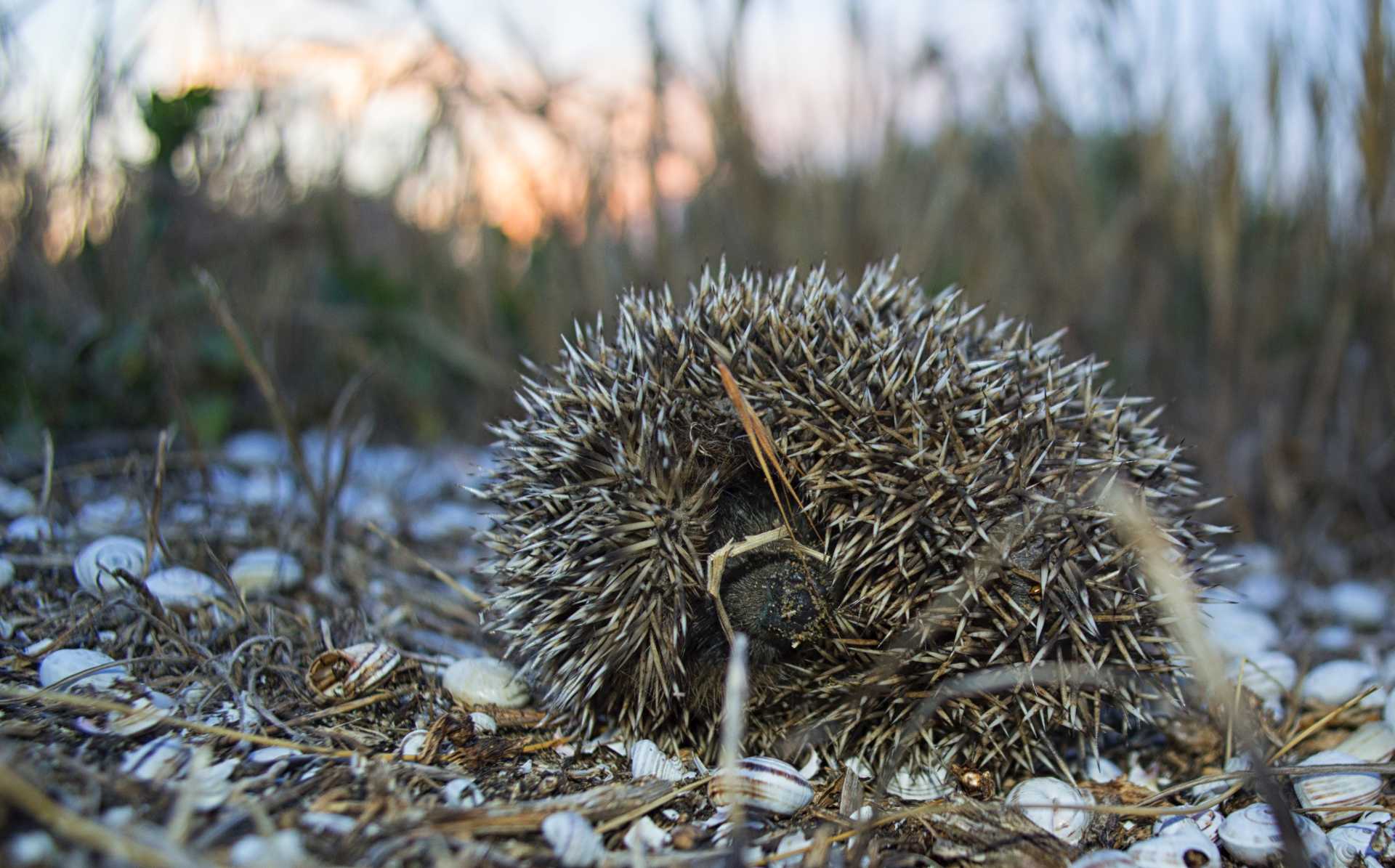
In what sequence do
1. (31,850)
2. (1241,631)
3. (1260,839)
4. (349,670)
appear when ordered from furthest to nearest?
1. (1241,631)
2. (349,670)
3. (1260,839)
4. (31,850)

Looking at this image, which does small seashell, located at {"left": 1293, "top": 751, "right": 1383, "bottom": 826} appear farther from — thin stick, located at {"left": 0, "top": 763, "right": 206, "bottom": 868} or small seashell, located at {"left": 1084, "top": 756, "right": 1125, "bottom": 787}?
thin stick, located at {"left": 0, "top": 763, "right": 206, "bottom": 868}

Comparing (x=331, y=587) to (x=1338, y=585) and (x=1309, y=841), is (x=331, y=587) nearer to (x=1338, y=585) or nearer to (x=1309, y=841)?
(x=1309, y=841)

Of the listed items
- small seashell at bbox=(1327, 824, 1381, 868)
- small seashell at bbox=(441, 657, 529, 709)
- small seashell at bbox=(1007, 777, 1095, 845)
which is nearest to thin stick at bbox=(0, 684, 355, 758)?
small seashell at bbox=(441, 657, 529, 709)

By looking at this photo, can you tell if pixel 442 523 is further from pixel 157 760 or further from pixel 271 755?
pixel 157 760

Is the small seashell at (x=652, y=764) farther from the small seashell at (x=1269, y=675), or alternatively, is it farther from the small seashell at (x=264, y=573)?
the small seashell at (x=1269, y=675)

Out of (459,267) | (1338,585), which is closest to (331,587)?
(459,267)

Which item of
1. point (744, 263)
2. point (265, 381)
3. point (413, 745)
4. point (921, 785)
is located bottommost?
point (921, 785)

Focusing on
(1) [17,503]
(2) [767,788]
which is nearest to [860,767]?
(2) [767,788]
